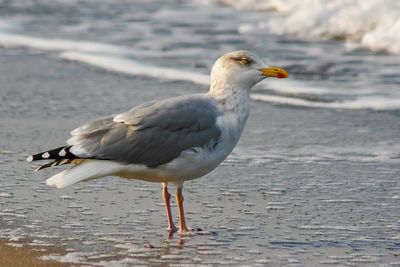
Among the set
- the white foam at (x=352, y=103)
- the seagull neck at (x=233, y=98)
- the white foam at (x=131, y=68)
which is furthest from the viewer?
the white foam at (x=131, y=68)

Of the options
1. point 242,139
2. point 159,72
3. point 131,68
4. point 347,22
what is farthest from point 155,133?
point 347,22

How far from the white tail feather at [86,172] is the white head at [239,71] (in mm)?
814

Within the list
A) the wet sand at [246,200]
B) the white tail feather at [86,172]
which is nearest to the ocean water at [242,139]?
the wet sand at [246,200]

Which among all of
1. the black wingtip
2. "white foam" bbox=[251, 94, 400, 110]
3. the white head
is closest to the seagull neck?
the white head

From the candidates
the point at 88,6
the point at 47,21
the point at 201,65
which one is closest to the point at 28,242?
the point at 201,65

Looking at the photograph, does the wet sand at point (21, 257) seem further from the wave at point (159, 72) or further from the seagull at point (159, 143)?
the wave at point (159, 72)

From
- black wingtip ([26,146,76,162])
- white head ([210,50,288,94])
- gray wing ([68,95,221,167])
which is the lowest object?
black wingtip ([26,146,76,162])

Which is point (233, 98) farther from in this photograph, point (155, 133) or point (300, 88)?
point (300, 88)

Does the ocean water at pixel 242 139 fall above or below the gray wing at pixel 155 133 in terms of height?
below

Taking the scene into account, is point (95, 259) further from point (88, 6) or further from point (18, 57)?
point (88, 6)

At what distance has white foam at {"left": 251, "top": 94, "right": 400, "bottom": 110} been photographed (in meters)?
7.57

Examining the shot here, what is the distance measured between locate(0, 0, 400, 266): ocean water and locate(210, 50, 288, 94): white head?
0.75 m

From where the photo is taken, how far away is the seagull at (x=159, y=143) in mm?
4484

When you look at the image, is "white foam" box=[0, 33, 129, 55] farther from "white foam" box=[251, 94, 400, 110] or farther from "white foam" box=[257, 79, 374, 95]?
"white foam" box=[251, 94, 400, 110]
